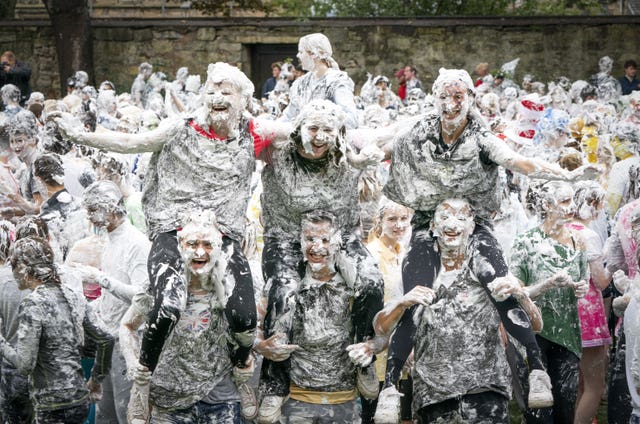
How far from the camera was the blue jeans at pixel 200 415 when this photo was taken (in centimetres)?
700

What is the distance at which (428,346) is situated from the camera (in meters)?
7.11

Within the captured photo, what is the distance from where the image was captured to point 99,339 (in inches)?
294

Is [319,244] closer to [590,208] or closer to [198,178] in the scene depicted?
[198,178]

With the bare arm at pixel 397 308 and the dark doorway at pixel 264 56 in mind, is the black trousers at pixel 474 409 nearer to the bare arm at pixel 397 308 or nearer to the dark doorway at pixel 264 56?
the bare arm at pixel 397 308

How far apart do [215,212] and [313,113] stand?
79 cm

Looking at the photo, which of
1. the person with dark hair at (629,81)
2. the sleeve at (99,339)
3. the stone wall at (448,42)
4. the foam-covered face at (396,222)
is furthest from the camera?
the stone wall at (448,42)

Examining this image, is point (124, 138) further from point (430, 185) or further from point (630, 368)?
point (630, 368)

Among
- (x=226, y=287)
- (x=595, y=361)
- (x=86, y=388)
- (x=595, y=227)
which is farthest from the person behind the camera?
(x=595, y=227)

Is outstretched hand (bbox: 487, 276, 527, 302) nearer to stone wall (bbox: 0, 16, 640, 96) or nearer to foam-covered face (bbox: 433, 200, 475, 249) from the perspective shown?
foam-covered face (bbox: 433, 200, 475, 249)

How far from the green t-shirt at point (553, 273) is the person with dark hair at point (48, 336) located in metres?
2.74

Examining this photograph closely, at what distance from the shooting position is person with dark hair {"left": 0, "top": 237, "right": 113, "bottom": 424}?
7.19 metres

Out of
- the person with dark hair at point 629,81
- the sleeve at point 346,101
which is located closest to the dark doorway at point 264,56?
the person with dark hair at point 629,81

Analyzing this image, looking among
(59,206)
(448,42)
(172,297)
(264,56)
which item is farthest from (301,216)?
(264,56)

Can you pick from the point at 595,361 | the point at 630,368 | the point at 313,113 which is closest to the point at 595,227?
the point at 595,361
